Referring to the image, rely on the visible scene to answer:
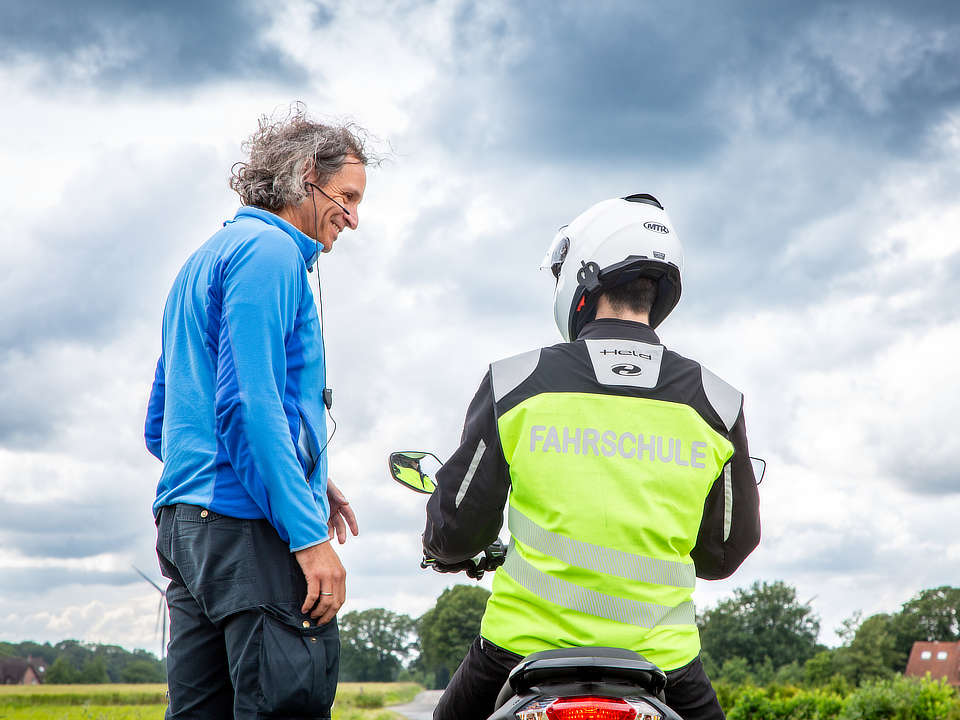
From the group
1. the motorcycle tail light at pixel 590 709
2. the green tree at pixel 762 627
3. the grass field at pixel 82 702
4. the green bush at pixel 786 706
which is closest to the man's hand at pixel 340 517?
the motorcycle tail light at pixel 590 709

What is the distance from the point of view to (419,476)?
3236 mm

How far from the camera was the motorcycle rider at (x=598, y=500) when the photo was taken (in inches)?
96.4

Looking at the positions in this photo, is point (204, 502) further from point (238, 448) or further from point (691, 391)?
point (691, 391)

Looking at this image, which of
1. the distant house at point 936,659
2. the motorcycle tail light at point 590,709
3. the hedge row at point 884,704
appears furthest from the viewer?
the distant house at point 936,659

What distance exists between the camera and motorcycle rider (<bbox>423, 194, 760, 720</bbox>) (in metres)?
2.45

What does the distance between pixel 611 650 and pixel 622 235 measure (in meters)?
1.48

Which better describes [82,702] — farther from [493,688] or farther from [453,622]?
[493,688]

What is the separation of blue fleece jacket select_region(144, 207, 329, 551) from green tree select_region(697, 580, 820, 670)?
7758 cm

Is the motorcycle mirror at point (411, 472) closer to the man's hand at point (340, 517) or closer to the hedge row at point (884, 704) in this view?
the man's hand at point (340, 517)

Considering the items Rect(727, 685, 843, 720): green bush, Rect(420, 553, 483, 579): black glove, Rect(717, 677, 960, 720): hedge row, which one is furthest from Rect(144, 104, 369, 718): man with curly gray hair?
Rect(727, 685, 843, 720): green bush

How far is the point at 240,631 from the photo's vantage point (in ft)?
9.18

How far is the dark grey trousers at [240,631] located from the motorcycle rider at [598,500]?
1.38ft

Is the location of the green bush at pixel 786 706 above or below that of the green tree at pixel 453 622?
below

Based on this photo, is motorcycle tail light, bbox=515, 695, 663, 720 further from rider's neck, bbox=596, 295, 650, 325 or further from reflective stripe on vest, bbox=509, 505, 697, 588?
rider's neck, bbox=596, 295, 650, 325
